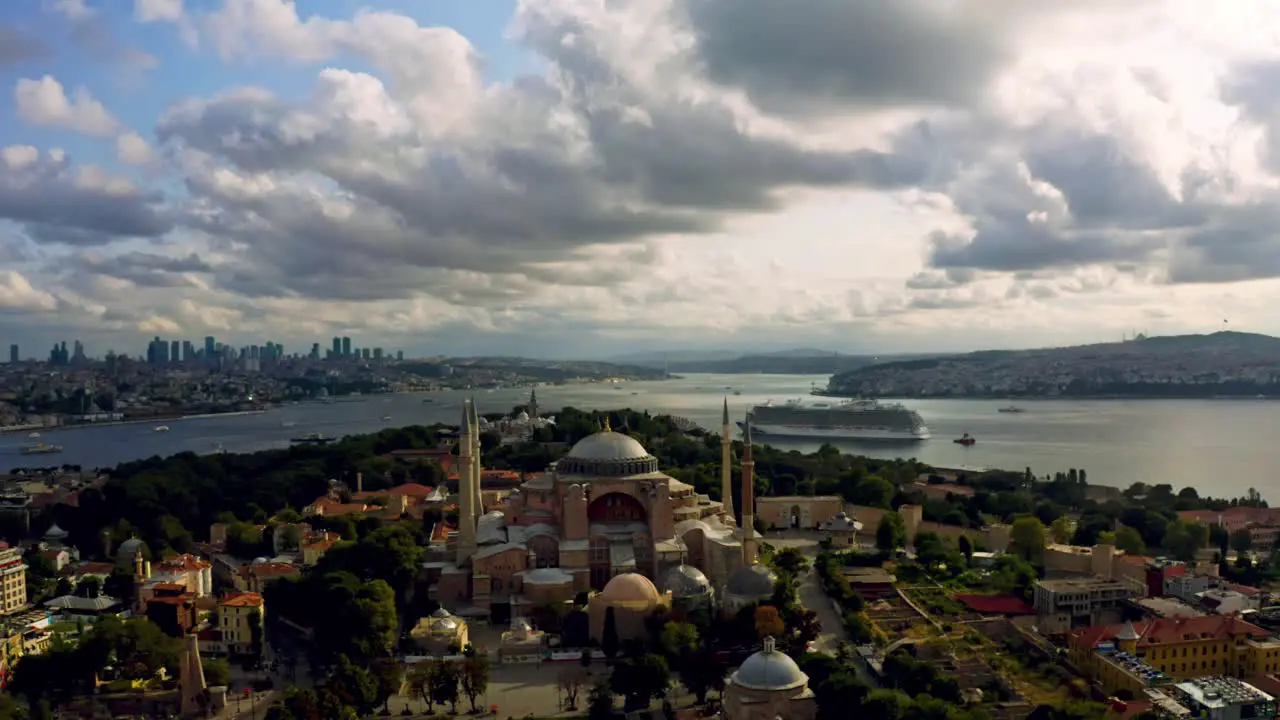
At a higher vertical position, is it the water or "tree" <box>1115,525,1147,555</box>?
"tree" <box>1115,525,1147,555</box>

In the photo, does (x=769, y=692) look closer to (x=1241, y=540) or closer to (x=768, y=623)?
(x=768, y=623)

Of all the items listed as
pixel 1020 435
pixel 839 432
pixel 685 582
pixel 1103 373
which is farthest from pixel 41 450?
pixel 1103 373

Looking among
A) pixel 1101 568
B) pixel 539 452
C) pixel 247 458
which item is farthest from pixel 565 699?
pixel 247 458

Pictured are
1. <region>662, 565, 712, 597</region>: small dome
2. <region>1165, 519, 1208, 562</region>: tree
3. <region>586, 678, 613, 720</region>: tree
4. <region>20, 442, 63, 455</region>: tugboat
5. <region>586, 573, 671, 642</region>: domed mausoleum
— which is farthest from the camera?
<region>20, 442, 63, 455</region>: tugboat

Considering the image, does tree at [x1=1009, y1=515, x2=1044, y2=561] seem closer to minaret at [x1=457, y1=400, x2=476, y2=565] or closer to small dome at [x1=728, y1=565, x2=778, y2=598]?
small dome at [x1=728, y1=565, x2=778, y2=598]

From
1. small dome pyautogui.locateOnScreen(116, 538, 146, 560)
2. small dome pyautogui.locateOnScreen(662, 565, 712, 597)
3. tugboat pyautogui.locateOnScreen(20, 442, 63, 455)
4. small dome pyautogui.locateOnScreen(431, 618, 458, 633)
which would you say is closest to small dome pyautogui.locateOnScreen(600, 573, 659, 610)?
small dome pyautogui.locateOnScreen(662, 565, 712, 597)

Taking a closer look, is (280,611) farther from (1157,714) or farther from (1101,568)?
(1101,568)

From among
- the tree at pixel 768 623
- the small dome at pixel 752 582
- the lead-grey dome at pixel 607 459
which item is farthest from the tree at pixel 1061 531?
the tree at pixel 768 623
